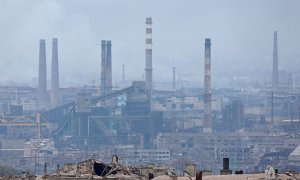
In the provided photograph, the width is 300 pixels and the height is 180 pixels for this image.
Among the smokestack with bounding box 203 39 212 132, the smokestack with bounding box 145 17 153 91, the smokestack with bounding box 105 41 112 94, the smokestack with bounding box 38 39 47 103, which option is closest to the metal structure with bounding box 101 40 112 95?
the smokestack with bounding box 105 41 112 94

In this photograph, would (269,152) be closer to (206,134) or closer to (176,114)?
(206,134)

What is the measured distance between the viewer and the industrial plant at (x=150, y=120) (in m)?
114

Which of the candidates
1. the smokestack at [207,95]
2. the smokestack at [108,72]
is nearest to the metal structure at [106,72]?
the smokestack at [108,72]

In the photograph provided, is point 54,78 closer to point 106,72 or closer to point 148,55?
point 106,72

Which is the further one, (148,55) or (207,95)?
(148,55)

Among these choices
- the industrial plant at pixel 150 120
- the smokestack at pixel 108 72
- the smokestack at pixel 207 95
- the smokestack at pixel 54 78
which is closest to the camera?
the industrial plant at pixel 150 120

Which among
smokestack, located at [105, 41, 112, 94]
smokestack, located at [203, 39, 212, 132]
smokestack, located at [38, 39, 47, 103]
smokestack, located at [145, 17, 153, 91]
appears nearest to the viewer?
smokestack, located at [203, 39, 212, 132]

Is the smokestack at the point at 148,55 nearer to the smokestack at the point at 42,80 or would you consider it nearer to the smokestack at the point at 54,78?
the smokestack at the point at 54,78

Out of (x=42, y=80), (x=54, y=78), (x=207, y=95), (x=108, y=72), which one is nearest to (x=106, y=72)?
(x=108, y=72)

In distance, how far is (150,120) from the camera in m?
135

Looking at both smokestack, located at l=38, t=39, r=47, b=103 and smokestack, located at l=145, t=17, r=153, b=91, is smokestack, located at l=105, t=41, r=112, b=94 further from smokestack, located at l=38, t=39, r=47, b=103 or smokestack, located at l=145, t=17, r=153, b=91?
smokestack, located at l=38, t=39, r=47, b=103

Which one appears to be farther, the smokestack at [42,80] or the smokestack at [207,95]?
the smokestack at [42,80]

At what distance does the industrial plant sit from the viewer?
114 m

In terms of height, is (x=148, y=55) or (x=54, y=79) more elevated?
(x=148, y=55)
